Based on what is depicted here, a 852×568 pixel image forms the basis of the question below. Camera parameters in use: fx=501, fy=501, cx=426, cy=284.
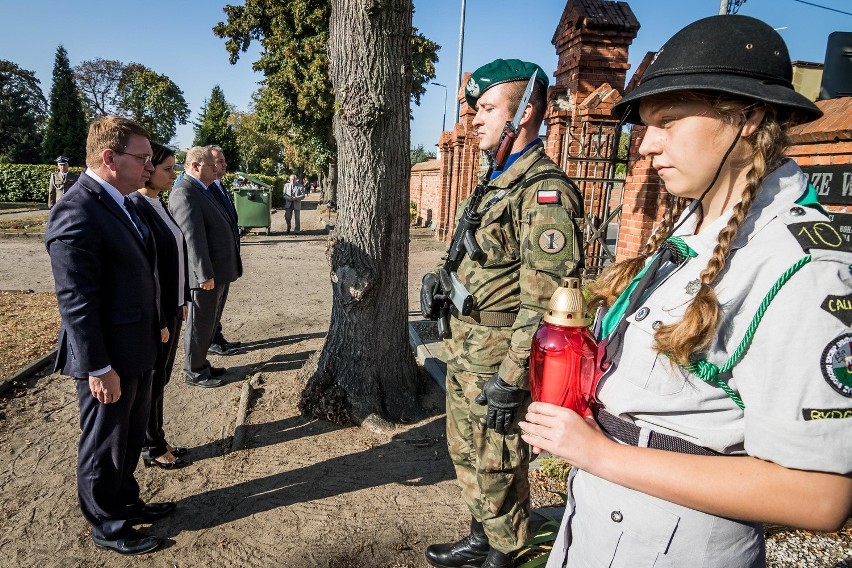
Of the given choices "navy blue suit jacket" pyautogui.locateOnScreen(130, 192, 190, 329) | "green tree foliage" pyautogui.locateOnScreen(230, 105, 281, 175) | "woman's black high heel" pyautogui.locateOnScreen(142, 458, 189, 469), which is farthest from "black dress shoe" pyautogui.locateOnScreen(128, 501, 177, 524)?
"green tree foliage" pyautogui.locateOnScreen(230, 105, 281, 175)

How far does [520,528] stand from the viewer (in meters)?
2.54

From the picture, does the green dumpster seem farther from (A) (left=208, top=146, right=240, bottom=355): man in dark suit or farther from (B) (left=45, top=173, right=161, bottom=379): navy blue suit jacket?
(B) (left=45, top=173, right=161, bottom=379): navy blue suit jacket

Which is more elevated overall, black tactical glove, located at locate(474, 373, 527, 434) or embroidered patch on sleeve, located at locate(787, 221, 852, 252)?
embroidered patch on sleeve, located at locate(787, 221, 852, 252)

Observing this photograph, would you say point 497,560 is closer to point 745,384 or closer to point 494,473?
point 494,473

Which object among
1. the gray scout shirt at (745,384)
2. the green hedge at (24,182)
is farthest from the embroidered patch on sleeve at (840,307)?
the green hedge at (24,182)

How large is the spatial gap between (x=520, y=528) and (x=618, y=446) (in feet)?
5.76

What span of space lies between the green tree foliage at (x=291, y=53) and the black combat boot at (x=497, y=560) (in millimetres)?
19970

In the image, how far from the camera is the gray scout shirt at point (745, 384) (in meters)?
0.84

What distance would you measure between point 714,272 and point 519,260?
4.76 feet

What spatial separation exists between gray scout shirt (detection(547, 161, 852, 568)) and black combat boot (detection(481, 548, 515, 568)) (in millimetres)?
1389

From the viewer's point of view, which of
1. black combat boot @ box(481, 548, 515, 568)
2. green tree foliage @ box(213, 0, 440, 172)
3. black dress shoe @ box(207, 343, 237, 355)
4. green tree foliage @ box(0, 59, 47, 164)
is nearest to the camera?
black combat boot @ box(481, 548, 515, 568)

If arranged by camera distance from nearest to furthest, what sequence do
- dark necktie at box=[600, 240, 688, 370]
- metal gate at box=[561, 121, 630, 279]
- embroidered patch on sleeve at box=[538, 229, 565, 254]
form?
dark necktie at box=[600, 240, 688, 370], embroidered patch on sleeve at box=[538, 229, 565, 254], metal gate at box=[561, 121, 630, 279]

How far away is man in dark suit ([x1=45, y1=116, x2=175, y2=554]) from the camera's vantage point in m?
2.48

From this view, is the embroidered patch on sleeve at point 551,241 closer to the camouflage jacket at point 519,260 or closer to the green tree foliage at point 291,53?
the camouflage jacket at point 519,260
